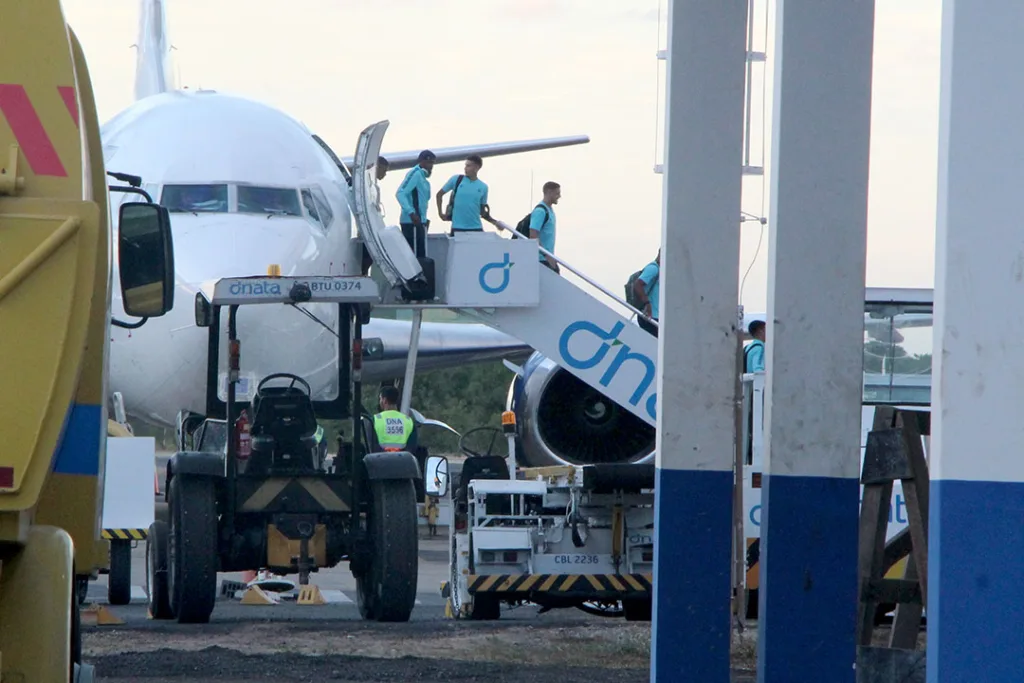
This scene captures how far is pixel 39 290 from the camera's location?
4137mm

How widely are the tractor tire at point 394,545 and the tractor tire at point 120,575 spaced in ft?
7.97

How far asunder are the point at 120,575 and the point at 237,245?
2751 mm

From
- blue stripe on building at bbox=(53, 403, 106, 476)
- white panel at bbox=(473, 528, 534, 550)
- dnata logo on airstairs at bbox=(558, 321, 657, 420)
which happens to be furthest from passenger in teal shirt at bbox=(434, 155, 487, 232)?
blue stripe on building at bbox=(53, 403, 106, 476)

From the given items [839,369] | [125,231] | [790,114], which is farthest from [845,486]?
[125,231]

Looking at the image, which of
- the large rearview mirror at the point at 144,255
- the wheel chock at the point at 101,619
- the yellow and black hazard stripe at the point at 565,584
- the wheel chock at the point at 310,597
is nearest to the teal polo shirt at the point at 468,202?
the wheel chock at the point at 310,597

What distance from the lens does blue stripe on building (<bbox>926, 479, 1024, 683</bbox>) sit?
4.23 m

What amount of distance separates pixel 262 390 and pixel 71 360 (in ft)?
23.6

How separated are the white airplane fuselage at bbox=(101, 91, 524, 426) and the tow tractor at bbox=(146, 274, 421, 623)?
74.8 inches

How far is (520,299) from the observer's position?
14047mm

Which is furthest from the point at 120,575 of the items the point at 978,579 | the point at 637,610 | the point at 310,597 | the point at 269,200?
the point at 978,579

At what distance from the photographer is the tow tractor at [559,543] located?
37.0ft

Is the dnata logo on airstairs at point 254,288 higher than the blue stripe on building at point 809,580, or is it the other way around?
the dnata logo on airstairs at point 254,288

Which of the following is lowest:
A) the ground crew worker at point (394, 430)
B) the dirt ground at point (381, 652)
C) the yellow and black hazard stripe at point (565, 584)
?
the dirt ground at point (381, 652)

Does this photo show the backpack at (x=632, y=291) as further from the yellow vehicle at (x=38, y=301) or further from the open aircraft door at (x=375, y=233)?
the yellow vehicle at (x=38, y=301)
